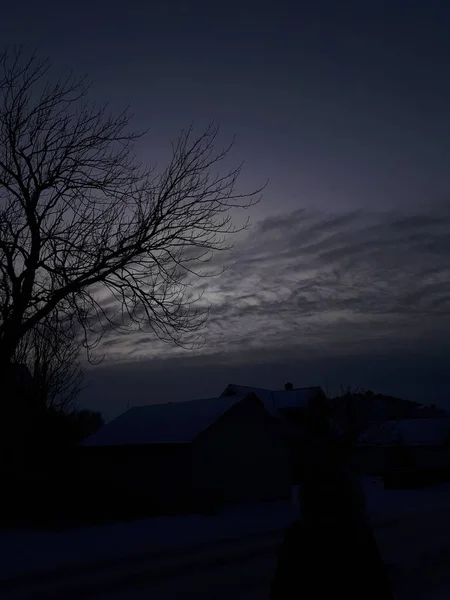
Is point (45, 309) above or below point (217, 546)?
above

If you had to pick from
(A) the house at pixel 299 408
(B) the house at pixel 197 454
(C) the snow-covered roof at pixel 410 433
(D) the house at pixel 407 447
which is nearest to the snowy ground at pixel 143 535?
(B) the house at pixel 197 454

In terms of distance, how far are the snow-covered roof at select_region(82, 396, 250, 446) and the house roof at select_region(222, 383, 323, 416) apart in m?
24.5

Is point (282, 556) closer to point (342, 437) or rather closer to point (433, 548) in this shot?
point (433, 548)

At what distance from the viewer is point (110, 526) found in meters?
21.7

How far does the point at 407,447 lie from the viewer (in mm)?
64125

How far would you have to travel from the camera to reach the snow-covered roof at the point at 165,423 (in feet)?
92.2

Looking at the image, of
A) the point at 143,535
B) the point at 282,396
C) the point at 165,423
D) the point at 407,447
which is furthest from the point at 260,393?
the point at 143,535

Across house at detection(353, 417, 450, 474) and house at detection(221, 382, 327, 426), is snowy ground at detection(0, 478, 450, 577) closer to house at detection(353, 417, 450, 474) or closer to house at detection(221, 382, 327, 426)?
house at detection(221, 382, 327, 426)

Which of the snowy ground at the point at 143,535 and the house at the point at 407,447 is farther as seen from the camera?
the house at the point at 407,447

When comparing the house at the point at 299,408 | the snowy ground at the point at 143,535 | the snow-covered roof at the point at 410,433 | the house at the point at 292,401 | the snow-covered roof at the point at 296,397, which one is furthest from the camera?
the snow-covered roof at the point at 410,433

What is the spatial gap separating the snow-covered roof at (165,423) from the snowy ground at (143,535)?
4197 mm

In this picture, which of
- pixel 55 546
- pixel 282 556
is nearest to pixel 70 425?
pixel 55 546

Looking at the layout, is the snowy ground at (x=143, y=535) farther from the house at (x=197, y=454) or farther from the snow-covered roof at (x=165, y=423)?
the snow-covered roof at (x=165, y=423)

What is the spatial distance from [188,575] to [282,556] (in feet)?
31.3
